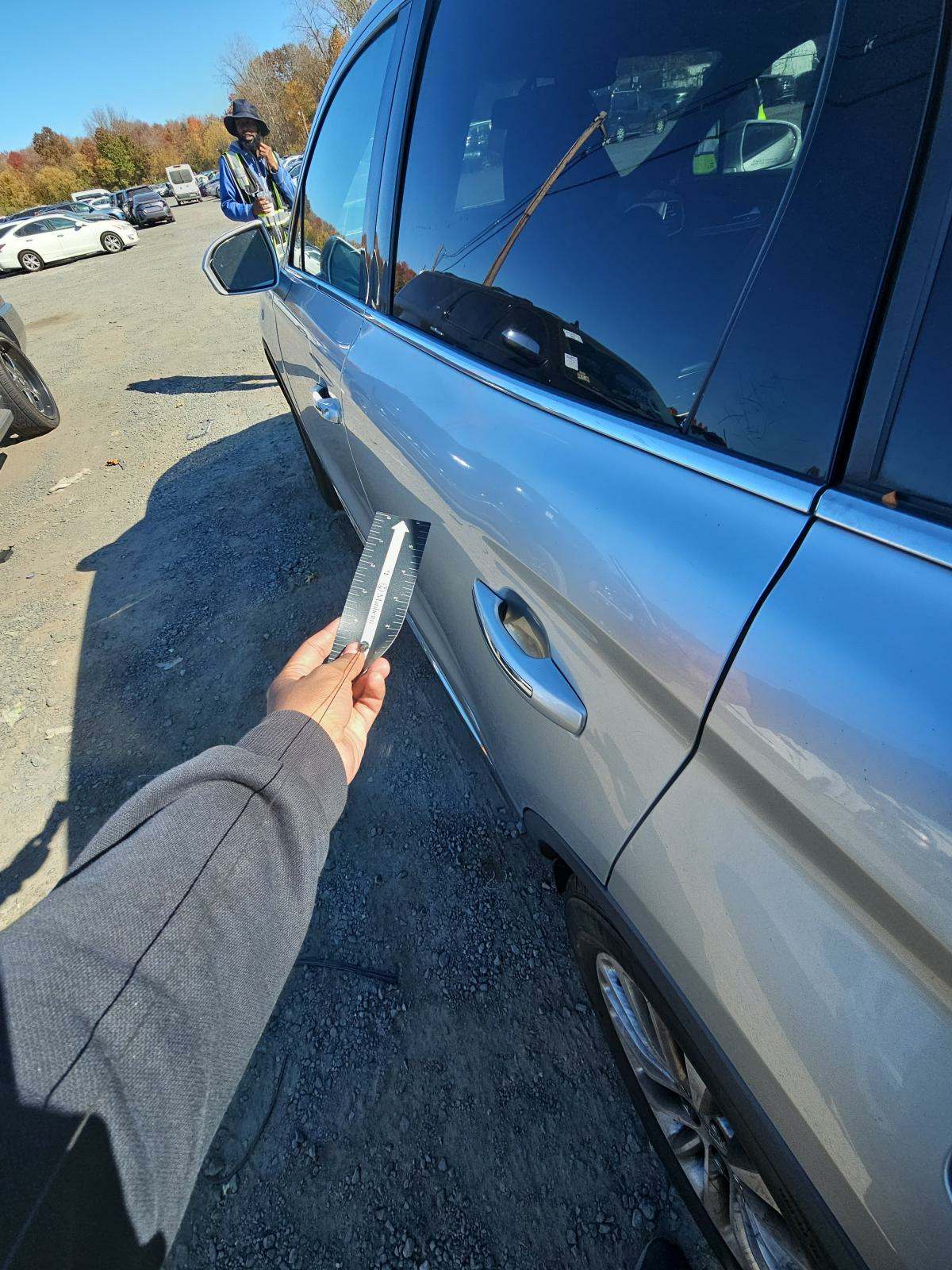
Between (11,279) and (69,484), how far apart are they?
18.1 metres

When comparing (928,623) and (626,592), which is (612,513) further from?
(928,623)

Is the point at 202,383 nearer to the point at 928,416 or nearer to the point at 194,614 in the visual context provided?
the point at 194,614

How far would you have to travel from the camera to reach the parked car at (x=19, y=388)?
17.4 ft

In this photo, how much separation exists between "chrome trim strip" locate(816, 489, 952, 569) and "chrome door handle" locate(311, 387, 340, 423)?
1727 millimetres

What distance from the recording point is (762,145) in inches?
36.9

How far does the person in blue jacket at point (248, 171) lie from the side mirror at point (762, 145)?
5356 mm

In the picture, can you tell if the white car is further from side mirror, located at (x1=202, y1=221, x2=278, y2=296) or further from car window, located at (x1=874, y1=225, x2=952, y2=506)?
car window, located at (x1=874, y1=225, x2=952, y2=506)

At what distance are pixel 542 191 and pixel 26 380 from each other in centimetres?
649

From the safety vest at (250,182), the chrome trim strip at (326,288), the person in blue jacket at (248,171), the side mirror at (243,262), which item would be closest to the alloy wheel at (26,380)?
the person in blue jacket at (248,171)

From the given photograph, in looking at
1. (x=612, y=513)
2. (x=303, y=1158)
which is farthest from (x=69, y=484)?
(x=612, y=513)

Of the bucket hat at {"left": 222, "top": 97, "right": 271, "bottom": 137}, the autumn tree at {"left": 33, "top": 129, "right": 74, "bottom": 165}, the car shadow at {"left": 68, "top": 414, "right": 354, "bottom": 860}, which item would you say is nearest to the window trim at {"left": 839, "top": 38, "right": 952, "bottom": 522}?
the car shadow at {"left": 68, "top": 414, "right": 354, "bottom": 860}

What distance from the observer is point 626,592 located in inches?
31.7

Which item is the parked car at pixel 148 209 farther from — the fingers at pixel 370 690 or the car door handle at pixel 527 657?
the car door handle at pixel 527 657

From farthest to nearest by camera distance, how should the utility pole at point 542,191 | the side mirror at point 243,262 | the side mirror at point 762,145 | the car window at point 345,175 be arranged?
the side mirror at point 243,262, the car window at point 345,175, the utility pole at point 542,191, the side mirror at point 762,145
